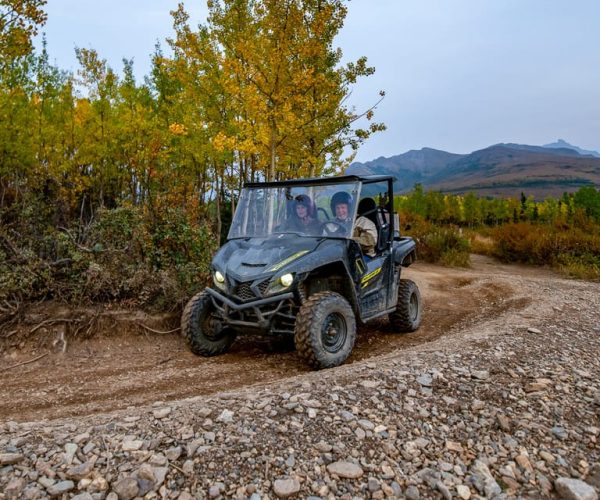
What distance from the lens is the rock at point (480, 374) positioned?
3.88m

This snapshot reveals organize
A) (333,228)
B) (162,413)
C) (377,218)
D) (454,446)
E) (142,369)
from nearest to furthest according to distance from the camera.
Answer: (454,446)
(162,413)
(142,369)
(333,228)
(377,218)

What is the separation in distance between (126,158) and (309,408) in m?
9.06

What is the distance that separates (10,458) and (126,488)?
73 centimetres

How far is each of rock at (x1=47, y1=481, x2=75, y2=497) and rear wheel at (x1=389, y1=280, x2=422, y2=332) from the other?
4832 millimetres

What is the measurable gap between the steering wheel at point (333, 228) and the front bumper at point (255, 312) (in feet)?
3.28

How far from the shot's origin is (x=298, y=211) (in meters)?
5.57

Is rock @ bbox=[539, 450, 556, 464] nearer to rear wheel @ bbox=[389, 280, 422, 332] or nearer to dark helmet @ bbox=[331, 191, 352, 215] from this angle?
dark helmet @ bbox=[331, 191, 352, 215]

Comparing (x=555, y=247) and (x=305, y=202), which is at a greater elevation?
(x=305, y=202)

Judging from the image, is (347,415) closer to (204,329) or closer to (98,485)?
(98,485)

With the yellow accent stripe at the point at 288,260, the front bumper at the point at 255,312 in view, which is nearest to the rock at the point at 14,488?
the front bumper at the point at 255,312

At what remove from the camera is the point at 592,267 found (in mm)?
13094

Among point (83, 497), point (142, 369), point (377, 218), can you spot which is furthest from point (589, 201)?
point (83, 497)

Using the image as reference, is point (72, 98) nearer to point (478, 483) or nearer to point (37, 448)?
point (37, 448)

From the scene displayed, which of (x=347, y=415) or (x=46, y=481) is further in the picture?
(x=347, y=415)
